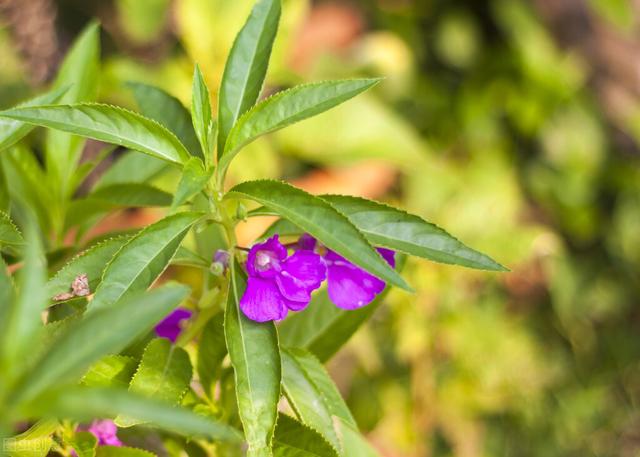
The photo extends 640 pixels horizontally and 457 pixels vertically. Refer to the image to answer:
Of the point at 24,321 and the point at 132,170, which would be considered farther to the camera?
the point at 132,170

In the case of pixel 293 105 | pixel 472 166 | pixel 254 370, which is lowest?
pixel 472 166

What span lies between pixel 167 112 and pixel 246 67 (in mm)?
110

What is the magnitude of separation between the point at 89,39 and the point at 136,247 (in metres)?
0.49

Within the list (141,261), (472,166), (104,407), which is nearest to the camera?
(104,407)

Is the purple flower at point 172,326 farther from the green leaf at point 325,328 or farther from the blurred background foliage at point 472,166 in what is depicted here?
the blurred background foliage at point 472,166

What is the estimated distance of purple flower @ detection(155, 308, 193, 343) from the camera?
0.96 meters

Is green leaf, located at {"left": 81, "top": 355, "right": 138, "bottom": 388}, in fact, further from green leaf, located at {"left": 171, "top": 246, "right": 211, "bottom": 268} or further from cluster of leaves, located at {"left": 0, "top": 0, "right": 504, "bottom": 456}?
green leaf, located at {"left": 171, "top": 246, "right": 211, "bottom": 268}

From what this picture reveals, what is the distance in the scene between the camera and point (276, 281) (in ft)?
2.53

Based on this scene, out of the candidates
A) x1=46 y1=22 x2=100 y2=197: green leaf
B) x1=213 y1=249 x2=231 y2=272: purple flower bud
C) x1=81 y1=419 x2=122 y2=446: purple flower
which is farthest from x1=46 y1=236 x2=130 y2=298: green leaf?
x1=46 y1=22 x2=100 y2=197: green leaf

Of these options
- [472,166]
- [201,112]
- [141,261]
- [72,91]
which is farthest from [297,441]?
[472,166]

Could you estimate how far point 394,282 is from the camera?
2.24ft

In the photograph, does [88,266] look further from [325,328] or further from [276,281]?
[325,328]

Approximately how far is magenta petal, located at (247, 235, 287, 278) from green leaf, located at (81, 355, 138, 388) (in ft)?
0.53

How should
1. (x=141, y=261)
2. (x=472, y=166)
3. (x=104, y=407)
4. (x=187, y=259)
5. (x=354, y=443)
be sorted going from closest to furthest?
1. (x=104, y=407)
2. (x=141, y=261)
3. (x=187, y=259)
4. (x=354, y=443)
5. (x=472, y=166)
